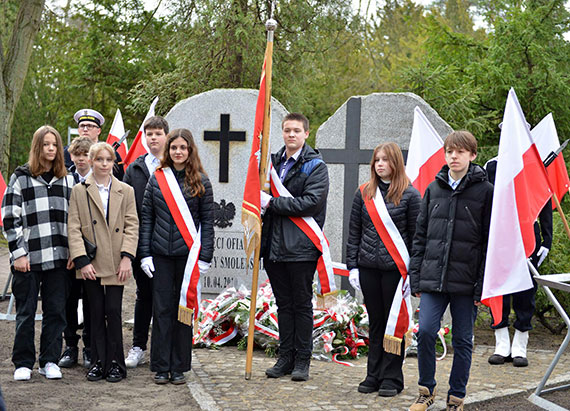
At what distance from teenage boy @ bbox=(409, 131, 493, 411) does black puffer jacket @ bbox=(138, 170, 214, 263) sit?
1585 mm

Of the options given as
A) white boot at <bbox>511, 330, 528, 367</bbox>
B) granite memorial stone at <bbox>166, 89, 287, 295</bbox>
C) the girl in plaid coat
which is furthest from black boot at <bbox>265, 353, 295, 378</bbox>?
granite memorial stone at <bbox>166, 89, 287, 295</bbox>

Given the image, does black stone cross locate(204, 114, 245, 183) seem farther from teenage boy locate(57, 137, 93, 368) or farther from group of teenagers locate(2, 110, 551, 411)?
group of teenagers locate(2, 110, 551, 411)

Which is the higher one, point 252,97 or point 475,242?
point 252,97

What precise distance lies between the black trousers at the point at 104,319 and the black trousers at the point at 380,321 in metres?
1.77

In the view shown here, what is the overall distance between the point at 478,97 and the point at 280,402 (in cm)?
613

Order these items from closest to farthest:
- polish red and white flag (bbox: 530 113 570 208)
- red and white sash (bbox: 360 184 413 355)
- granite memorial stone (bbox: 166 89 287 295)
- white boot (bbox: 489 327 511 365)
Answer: red and white sash (bbox: 360 184 413 355), white boot (bbox: 489 327 511 365), polish red and white flag (bbox: 530 113 570 208), granite memorial stone (bbox: 166 89 287 295)

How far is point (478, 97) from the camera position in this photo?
9.42 meters

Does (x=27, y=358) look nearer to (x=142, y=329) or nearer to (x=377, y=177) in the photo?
(x=142, y=329)

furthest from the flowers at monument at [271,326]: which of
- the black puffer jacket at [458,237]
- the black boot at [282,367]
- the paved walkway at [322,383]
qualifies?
the black puffer jacket at [458,237]

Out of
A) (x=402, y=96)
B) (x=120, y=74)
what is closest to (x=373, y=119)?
(x=402, y=96)

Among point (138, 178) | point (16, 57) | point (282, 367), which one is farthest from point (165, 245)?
point (16, 57)

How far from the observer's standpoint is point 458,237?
434 centimetres

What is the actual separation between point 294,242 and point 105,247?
1.35 metres

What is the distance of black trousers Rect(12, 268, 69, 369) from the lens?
493 centimetres
